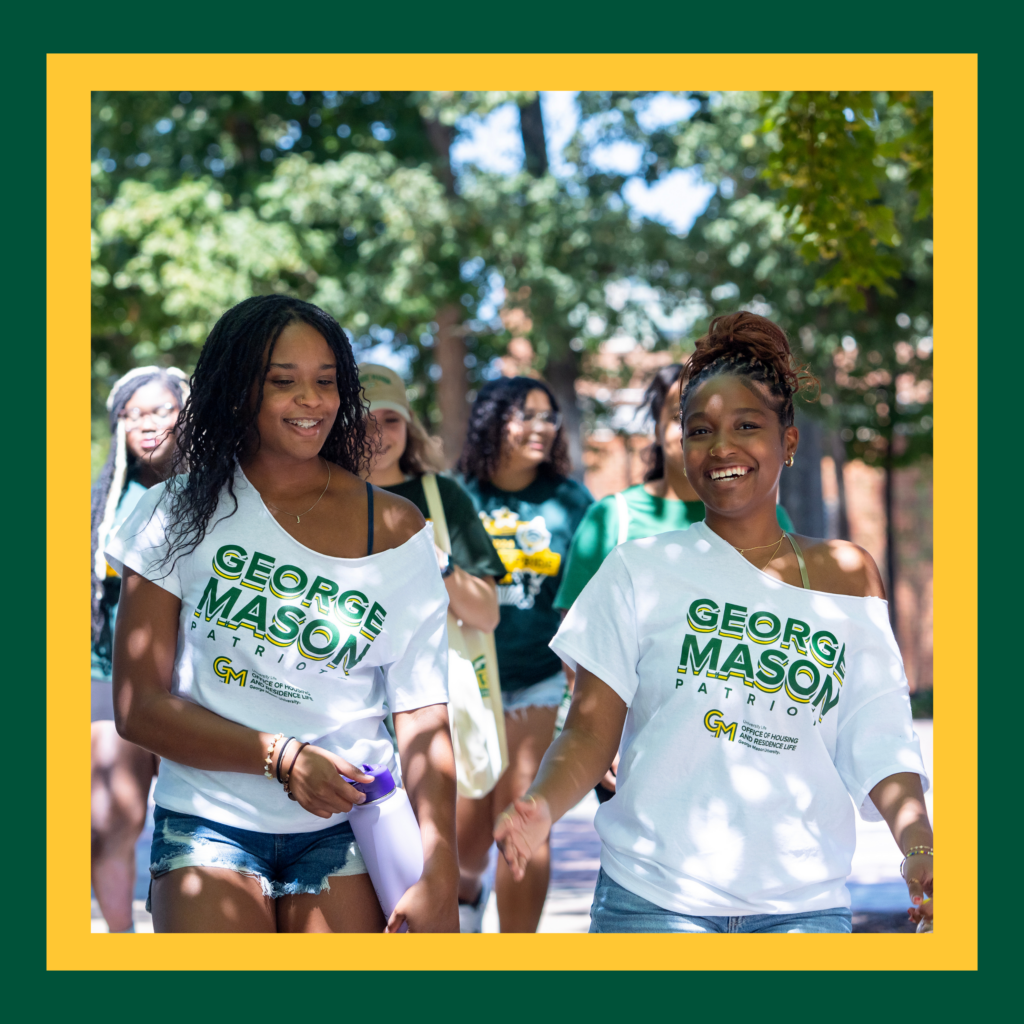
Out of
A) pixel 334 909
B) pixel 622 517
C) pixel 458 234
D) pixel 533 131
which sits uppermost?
pixel 533 131

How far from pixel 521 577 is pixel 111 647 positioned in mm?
1682

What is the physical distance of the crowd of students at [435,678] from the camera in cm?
268

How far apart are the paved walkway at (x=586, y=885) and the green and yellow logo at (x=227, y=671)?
269 cm

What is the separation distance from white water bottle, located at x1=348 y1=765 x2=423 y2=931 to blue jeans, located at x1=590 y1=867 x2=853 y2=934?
462 mm

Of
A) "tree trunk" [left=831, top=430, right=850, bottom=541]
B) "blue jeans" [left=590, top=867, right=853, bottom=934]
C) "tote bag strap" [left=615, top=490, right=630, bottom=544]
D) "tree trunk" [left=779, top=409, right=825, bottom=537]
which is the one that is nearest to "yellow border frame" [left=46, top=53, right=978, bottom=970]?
"blue jeans" [left=590, top=867, right=853, bottom=934]

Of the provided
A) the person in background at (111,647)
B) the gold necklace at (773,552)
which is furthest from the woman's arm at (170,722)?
the person in background at (111,647)

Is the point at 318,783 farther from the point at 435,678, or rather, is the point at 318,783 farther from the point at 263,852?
the point at 435,678

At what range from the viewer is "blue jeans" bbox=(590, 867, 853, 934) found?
2650 mm

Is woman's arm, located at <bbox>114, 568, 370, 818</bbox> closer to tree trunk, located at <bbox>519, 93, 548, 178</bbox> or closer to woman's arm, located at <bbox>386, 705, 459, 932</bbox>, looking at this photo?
woman's arm, located at <bbox>386, 705, 459, 932</bbox>

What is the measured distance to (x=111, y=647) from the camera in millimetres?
4730

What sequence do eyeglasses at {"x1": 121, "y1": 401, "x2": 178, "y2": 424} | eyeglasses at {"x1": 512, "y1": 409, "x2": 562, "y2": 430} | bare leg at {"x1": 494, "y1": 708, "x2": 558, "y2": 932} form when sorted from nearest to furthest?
eyeglasses at {"x1": 121, "y1": 401, "x2": 178, "y2": 424}, bare leg at {"x1": 494, "y1": 708, "x2": 558, "y2": 932}, eyeglasses at {"x1": 512, "y1": 409, "x2": 562, "y2": 430}

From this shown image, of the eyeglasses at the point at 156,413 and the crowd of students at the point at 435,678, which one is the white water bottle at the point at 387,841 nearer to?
the crowd of students at the point at 435,678

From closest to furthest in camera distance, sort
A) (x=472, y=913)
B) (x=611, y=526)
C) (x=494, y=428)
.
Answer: (x=611, y=526) → (x=472, y=913) → (x=494, y=428)

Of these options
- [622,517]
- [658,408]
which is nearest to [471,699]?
[622,517]
